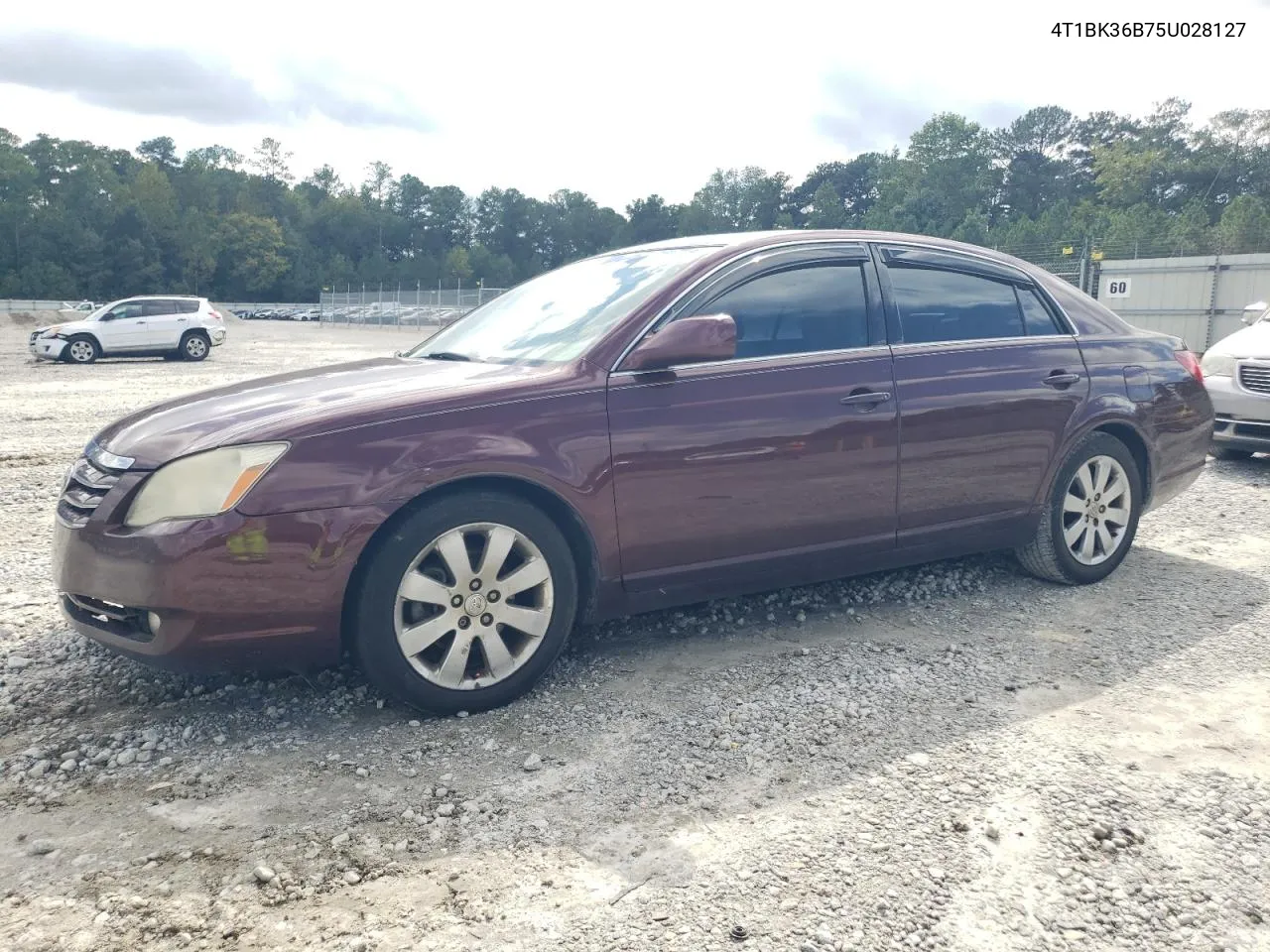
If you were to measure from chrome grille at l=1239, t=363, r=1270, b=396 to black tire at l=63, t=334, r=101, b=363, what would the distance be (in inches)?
875

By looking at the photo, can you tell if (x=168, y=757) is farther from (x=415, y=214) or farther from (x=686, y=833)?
(x=415, y=214)

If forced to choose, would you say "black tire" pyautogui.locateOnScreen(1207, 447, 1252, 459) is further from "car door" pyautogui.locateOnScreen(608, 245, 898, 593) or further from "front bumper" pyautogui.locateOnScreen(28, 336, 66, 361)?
"front bumper" pyautogui.locateOnScreen(28, 336, 66, 361)

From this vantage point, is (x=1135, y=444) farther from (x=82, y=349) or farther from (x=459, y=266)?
(x=459, y=266)

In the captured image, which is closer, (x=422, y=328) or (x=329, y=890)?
(x=329, y=890)

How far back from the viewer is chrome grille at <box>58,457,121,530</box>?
10.6ft

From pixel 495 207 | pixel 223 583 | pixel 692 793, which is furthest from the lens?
pixel 495 207

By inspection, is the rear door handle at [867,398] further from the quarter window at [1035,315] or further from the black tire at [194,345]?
the black tire at [194,345]

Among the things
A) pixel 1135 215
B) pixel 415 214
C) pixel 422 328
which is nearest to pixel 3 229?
pixel 415 214

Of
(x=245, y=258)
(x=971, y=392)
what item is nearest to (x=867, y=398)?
(x=971, y=392)

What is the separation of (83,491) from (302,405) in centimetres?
74

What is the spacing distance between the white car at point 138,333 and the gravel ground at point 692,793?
20.6 m

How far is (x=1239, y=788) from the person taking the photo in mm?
2951

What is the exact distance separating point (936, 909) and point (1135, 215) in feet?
259

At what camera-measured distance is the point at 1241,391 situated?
→ 810 centimetres
